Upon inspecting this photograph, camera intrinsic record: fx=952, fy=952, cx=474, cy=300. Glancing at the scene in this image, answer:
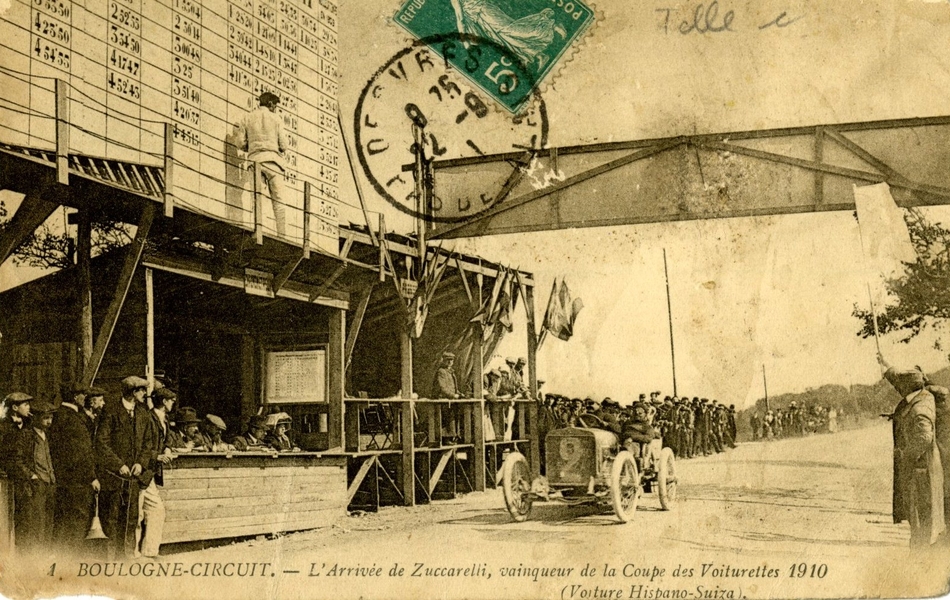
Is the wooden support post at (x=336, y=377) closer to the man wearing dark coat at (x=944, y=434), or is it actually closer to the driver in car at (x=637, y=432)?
the driver in car at (x=637, y=432)

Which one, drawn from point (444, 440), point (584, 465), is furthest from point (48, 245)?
point (584, 465)

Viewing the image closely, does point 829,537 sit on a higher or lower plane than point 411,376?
lower

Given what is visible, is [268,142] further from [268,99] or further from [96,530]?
[96,530]

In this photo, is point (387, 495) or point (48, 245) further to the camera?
point (387, 495)

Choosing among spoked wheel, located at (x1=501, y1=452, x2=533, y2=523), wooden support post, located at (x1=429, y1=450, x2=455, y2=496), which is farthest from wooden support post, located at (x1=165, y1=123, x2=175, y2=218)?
wooden support post, located at (x1=429, y1=450, x2=455, y2=496)

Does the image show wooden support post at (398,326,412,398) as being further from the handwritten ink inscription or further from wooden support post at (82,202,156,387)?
the handwritten ink inscription

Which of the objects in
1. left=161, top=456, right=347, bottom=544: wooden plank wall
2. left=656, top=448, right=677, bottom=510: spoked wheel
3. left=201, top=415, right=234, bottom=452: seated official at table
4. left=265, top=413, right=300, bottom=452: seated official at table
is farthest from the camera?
left=265, top=413, right=300, bottom=452: seated official at table

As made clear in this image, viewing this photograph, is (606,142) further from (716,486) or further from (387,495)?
(387,495)
